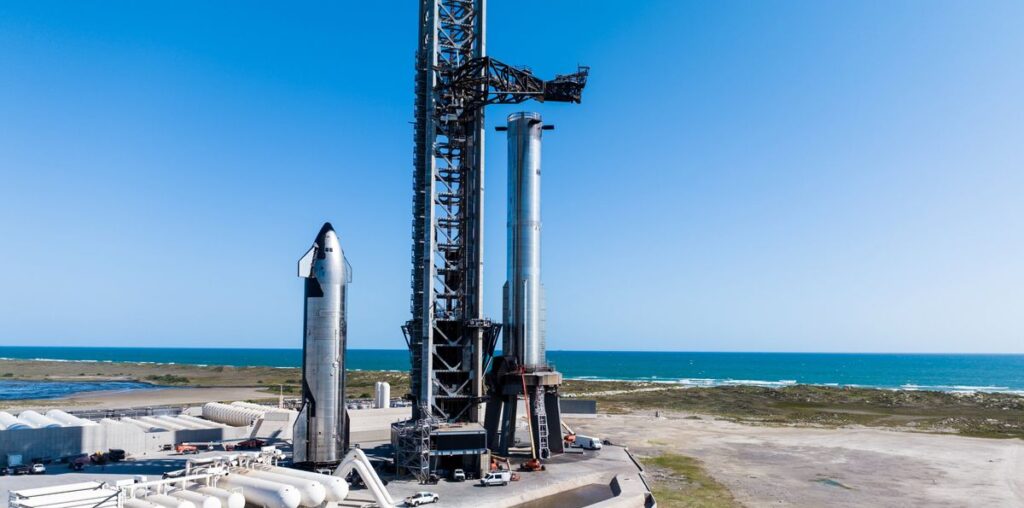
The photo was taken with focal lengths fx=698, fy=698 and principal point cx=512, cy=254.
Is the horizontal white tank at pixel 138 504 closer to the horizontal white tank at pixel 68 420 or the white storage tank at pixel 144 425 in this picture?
the horizontal white tank at pixel 68 420

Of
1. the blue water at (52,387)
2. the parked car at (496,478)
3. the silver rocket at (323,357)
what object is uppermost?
the silver rocket at (323,357)

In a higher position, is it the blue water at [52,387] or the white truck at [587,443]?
the white truck at [587,443]

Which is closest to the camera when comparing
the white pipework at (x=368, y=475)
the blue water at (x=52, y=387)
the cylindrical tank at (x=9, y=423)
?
the white pipework at (x=368, y=475)

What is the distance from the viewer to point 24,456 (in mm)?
44281

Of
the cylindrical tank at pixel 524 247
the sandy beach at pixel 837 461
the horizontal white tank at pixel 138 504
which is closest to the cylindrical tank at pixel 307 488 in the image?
the horizontal white tank at pixel 138 504

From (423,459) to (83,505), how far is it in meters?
17.6

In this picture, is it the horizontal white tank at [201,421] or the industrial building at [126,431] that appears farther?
the horizontal white tank at [201,421]

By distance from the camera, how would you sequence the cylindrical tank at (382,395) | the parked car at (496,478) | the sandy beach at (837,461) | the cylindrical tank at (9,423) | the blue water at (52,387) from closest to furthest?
the parked car at (496,478) → the sandy beach at (837,461) → the cylindrical tank at (9,423) → the cylindrical tank at (382,395) → the blue water at (52,387)

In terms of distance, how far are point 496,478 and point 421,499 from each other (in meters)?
6.71

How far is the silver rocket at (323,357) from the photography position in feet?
137

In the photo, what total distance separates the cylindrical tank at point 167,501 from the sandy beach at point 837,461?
92.1ft

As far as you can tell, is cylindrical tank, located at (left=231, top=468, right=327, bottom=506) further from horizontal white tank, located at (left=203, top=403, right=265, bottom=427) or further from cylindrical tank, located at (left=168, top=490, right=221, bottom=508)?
horizontal white tank, located at (left=203, top=403, right=265, bottom=427)

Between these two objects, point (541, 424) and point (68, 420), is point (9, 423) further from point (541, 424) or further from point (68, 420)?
point (541, 424)

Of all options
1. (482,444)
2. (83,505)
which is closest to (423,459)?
(482,444)
